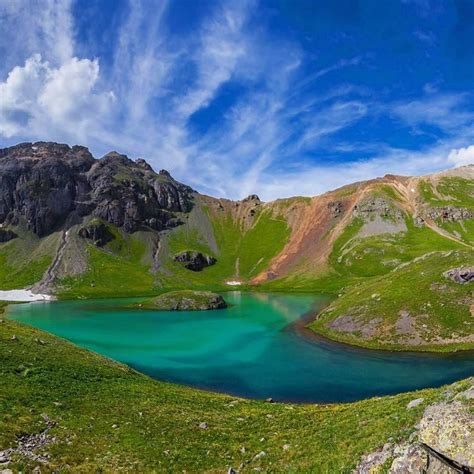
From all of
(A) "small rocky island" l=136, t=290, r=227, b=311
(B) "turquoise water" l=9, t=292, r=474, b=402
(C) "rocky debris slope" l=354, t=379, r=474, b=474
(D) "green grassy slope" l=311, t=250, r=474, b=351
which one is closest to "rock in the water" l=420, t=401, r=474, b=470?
(C) "rocky debris slope" l=354, t=379, r=474, b=474

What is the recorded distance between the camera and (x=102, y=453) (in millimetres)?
21422

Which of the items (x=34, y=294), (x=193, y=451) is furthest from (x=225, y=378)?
(x=34, y=294)

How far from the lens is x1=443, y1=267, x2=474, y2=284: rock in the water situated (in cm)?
7662

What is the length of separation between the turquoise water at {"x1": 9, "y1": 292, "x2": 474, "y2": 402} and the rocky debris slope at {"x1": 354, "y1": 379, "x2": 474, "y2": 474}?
28.4m

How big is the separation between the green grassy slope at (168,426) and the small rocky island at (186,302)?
97.3m

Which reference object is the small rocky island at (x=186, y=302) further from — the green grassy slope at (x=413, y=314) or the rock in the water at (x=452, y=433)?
the rock in the water at (x=452, y=433)

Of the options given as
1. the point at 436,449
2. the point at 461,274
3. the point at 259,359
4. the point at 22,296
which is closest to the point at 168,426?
the point at 436,449

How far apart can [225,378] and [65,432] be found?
32.0 m

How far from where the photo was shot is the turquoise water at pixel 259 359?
47906 mm

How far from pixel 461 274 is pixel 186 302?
89769 millimetres

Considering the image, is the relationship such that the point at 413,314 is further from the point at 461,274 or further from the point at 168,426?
the point at 168,426

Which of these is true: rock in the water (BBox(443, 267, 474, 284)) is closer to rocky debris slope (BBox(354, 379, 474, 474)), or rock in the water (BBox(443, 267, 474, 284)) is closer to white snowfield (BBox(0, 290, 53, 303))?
rocky debris slope (BBox(354, 379, 474, 474))

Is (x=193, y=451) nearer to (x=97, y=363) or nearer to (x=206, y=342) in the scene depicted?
(x=97, y=363)

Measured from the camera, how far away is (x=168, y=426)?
2678cm
